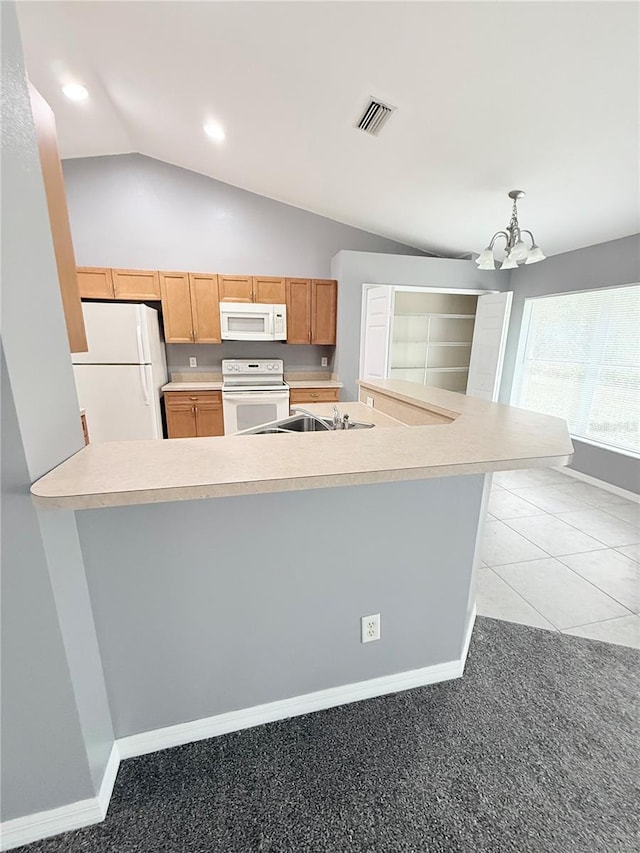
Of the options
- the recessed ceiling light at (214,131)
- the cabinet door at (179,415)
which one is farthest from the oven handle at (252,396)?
the recessed ceiling light at (214,131)

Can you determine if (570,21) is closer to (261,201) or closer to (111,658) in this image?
(111,658)

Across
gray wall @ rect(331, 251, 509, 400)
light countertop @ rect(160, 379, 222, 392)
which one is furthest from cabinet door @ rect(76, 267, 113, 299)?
gray wall @ rect(331, 251, 509, 400)

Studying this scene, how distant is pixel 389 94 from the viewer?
7.00ft

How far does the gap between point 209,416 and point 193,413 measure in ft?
0.58

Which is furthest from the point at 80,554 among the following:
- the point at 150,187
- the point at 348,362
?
the point at 150,187

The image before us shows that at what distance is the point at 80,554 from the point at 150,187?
14.6 feet

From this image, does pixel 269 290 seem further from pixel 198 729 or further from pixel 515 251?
pixel 198 729

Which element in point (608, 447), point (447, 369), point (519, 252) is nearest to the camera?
point (519, 252)

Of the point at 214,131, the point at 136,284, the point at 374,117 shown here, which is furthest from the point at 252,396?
the point at 374,117

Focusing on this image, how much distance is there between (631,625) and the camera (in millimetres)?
1836

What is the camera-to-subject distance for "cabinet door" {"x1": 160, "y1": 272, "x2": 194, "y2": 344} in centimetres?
392

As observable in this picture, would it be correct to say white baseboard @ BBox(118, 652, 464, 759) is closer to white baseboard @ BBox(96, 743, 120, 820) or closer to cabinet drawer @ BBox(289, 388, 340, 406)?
white baseboard @ BBox(96, 743, 120, 820)

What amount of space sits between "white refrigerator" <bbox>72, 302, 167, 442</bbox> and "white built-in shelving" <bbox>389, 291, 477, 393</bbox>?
3.13m

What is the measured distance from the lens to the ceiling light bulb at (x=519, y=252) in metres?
2.47
